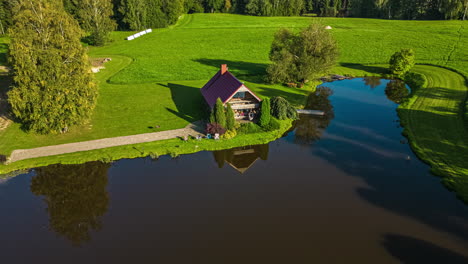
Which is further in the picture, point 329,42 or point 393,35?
point 393,35

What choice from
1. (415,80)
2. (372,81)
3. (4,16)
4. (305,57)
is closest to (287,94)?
(305,57)

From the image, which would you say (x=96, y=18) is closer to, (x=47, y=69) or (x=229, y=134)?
(x=47, y=69)

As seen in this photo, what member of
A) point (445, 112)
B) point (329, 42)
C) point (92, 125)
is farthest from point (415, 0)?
point (92, 125)

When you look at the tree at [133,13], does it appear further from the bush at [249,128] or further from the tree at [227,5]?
the bush at [249,128]

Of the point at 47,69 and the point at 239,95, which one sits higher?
the point at 47,69

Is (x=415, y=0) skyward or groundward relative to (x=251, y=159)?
skyward

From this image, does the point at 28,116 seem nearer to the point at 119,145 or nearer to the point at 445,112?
the point at 119,145

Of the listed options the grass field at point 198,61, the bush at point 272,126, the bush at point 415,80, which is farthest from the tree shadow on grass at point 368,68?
the bush at point 272,126
